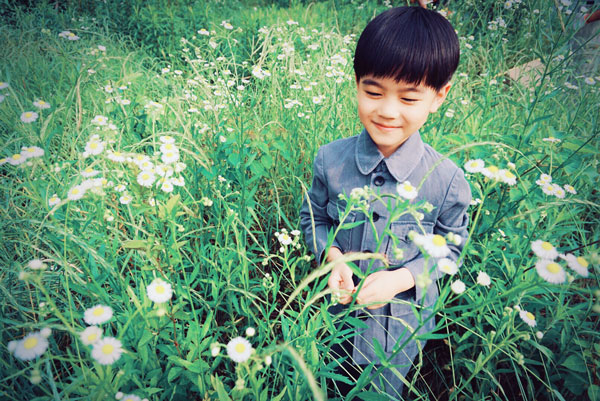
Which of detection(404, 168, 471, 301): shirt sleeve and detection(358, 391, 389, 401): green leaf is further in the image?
detection(404, 168, 471, 301): shirt sleeve

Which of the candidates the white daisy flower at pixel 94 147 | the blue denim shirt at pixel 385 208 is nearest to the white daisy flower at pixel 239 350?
the blue denim shirt at pixel 385 208

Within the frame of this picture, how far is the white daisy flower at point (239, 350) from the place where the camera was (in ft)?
1.87

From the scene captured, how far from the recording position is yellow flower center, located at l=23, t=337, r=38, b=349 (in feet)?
1.86

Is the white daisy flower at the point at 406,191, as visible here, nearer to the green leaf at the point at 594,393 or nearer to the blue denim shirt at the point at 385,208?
the blue denim shirt at the point at 385,208

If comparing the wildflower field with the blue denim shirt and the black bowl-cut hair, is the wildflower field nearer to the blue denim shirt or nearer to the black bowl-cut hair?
the blue denim shirt

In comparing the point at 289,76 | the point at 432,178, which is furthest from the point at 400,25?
the point at 289,76

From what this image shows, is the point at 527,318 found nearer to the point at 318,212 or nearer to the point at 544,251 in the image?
the point at 544,251

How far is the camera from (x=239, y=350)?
60 cm

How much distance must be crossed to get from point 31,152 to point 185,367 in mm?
713

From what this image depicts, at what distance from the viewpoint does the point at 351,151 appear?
109 cm

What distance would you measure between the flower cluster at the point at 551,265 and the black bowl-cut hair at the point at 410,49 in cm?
52

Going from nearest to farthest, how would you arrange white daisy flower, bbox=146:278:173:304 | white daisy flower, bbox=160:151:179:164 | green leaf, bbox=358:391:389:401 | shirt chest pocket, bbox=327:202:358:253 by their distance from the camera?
white daisy flower, bbox=146:278:173:304 < green leaf, bbox=358:391:389:401 < white daisy flower, bbox=160:151:179:164 < shirt chest pocket, bbox=327:202:358:253

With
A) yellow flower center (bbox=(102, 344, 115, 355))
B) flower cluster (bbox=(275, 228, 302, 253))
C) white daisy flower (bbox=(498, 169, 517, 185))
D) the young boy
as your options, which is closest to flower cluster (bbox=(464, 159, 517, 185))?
white daisy flower (bbox=(498, 169, 517, 185))

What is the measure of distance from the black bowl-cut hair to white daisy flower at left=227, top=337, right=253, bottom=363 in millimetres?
763
